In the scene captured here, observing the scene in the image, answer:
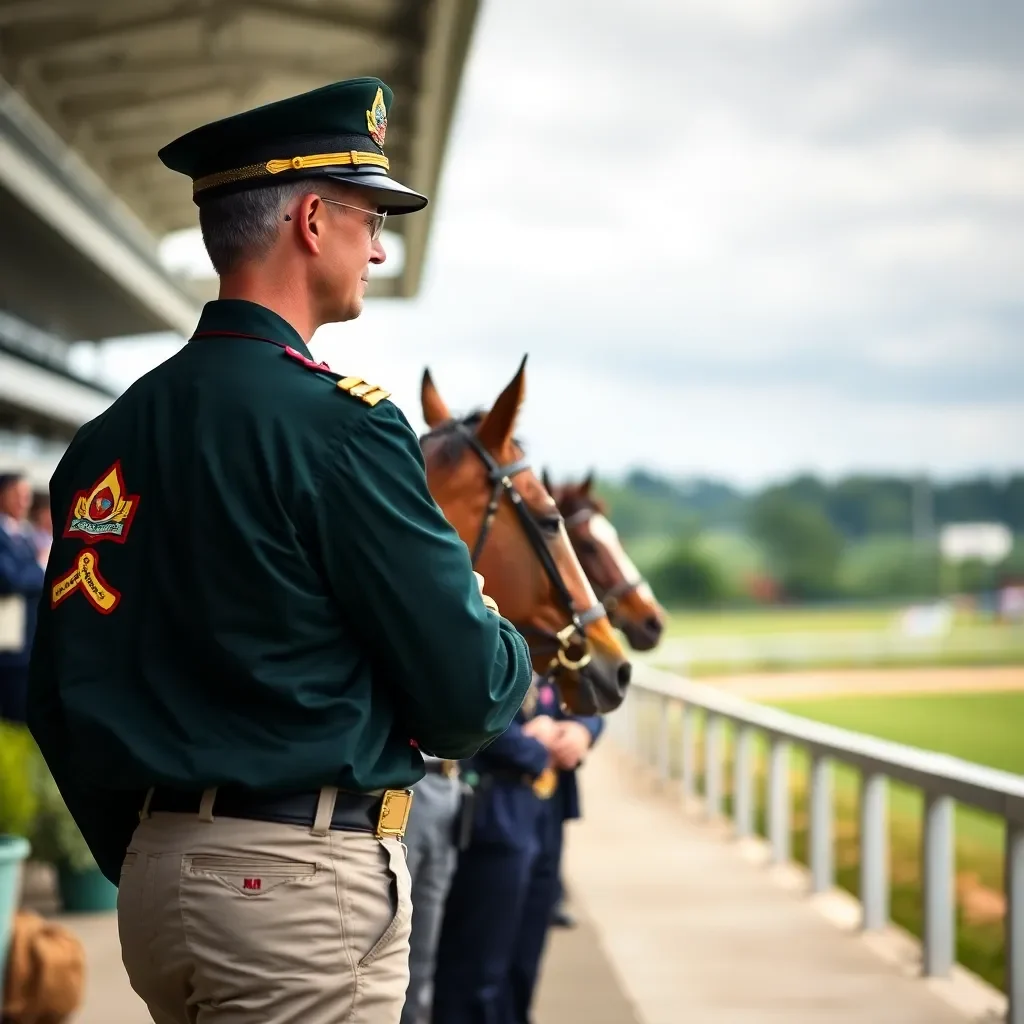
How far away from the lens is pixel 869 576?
11875 centimetres

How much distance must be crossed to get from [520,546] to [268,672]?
1.49 m

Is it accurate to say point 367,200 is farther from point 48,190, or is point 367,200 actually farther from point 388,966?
point 48,190

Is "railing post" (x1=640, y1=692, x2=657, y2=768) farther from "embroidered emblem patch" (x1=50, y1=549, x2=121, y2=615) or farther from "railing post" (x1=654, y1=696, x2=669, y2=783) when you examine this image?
"embroidered emblem patch" (x1=50, y1=549, x2=121, y2=615)

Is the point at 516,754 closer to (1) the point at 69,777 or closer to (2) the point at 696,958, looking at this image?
(1) the point at 69,777

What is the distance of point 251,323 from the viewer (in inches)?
87.0

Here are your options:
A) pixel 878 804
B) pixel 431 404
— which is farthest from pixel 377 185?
pixel 878 804

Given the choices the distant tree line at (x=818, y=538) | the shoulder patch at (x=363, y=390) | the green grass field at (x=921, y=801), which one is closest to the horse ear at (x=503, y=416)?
the shoulder patch at (x=363, y=390)

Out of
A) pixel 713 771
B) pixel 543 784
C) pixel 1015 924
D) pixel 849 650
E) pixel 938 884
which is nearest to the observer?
pixel 543 784

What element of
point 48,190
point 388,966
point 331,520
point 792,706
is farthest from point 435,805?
point 792,706

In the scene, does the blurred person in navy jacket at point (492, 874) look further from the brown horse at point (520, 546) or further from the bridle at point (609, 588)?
the bridle at point (609, 588)

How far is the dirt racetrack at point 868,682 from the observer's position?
55.0m

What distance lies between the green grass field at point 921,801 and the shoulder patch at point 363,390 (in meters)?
8.38

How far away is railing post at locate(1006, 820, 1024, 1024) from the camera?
5289 mm

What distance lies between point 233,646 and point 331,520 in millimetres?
204
